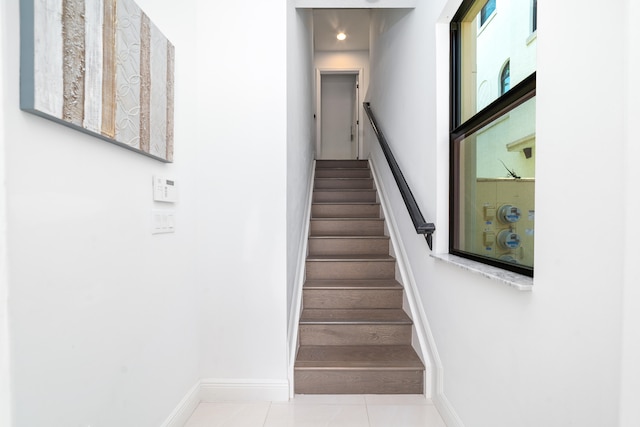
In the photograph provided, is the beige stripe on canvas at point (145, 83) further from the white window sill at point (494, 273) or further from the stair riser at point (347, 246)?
the stair riser at point (347, 246)

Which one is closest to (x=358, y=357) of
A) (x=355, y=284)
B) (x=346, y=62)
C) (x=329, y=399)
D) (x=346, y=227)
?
(x=329, y=399)

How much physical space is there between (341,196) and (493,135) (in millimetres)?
2234

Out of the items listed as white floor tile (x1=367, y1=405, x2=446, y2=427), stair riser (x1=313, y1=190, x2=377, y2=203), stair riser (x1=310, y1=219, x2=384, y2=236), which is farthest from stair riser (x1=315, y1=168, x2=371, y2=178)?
white floor tile (x1=367, y1=405, x2=446, y2=427)

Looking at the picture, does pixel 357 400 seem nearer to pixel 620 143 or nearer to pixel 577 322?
pixel 577 322

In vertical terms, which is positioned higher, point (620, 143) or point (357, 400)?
point (620, 143)

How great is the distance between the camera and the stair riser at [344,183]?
12.6ft

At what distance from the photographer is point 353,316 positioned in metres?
2.26

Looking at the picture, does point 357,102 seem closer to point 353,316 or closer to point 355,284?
point 355,284

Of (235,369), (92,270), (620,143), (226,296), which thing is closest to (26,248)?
(92,270)

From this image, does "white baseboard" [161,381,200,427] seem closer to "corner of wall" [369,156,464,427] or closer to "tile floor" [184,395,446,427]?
"tile floor" [184,395,446,427]

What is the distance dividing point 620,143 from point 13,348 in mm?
1547

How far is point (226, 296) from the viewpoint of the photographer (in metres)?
1.87

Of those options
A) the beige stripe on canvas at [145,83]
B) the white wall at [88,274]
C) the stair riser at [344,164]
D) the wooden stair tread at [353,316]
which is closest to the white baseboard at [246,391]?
the white wall at [88,274]

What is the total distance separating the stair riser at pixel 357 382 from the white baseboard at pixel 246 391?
0.36ft
